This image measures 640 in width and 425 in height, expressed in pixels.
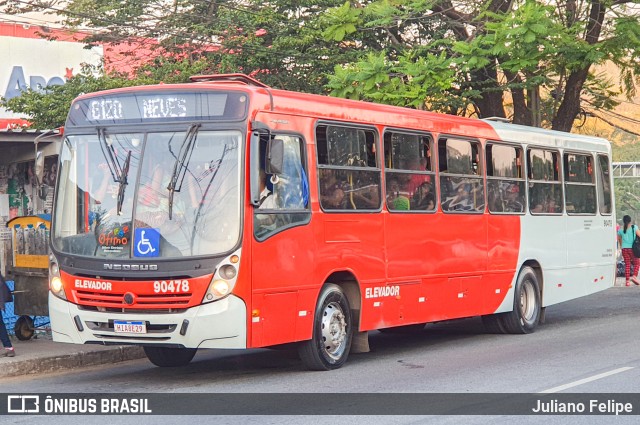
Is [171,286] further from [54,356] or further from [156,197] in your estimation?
[54,356]

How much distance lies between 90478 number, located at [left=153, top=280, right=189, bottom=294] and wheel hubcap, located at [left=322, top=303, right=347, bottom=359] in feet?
6.28

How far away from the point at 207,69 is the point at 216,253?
18.6 meters

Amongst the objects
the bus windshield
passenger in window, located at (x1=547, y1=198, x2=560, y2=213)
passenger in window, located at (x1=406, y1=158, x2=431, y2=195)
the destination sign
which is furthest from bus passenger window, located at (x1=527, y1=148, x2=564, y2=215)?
the bus windshield

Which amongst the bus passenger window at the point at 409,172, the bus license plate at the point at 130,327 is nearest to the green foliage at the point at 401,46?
the bus passenger window at the point at 409,172

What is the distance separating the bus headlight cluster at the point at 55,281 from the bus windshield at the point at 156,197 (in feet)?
0.67

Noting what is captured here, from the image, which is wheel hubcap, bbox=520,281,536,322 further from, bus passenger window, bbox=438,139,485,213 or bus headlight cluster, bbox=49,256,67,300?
bus headlight cluster, bbox=49,256,67,300

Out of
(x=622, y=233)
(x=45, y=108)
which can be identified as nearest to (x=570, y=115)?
(x=622, y=233)

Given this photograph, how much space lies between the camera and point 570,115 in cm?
2559

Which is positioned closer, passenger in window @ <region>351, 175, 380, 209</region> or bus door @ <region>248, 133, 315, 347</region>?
bus door @ <region>248, 133, 315, 347</region>

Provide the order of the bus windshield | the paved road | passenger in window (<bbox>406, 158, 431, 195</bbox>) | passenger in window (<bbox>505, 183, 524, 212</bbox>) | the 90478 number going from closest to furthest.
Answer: the paved road < the 90478 number < the bus windshield < passenger in window (<bbox>406, 158, 431, 195</bbox>) < passenger in window (<bbox>505, 183, 524, 212</bbox>)

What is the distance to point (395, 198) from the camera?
1298cm

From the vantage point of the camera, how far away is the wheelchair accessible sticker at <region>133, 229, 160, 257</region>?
10.4 metres

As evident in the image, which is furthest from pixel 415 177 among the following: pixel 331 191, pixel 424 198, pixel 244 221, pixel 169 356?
pixel 169 356

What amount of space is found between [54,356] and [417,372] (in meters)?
4.17
